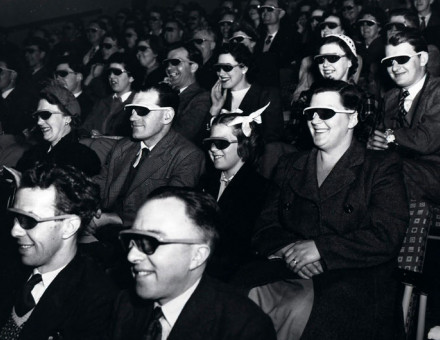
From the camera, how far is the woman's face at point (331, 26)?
6820 mm

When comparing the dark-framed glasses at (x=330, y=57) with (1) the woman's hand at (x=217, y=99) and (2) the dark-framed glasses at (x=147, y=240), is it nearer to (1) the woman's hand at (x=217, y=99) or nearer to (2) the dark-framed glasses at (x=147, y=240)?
(1) the woman's hand at (x=217, y=99)

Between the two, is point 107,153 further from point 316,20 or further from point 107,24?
point 107,24

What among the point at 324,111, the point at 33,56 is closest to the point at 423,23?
the point at 324,111

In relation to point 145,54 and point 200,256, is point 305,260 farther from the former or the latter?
point 145,54

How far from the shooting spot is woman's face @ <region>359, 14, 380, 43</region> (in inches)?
279

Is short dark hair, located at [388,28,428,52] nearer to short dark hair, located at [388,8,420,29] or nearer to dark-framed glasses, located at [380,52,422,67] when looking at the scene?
dark-framed glasses, located at [380,52,422,67]

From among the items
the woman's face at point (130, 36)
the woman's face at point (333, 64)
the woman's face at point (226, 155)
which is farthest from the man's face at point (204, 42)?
the woman's face at point (226, 155)

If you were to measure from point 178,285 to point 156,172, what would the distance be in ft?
7.07

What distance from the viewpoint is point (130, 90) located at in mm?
6914

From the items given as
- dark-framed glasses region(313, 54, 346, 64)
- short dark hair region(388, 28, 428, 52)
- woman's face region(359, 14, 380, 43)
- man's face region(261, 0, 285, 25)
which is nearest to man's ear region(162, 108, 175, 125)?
dark-framed glasses region(313, 54, 346, 64)

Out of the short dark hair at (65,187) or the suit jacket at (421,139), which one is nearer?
the short dark hair at (65,187)

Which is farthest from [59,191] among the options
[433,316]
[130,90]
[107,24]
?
[107,24]

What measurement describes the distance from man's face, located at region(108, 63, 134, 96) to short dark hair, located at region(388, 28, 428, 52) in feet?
11.7

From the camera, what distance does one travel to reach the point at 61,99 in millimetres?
5121
